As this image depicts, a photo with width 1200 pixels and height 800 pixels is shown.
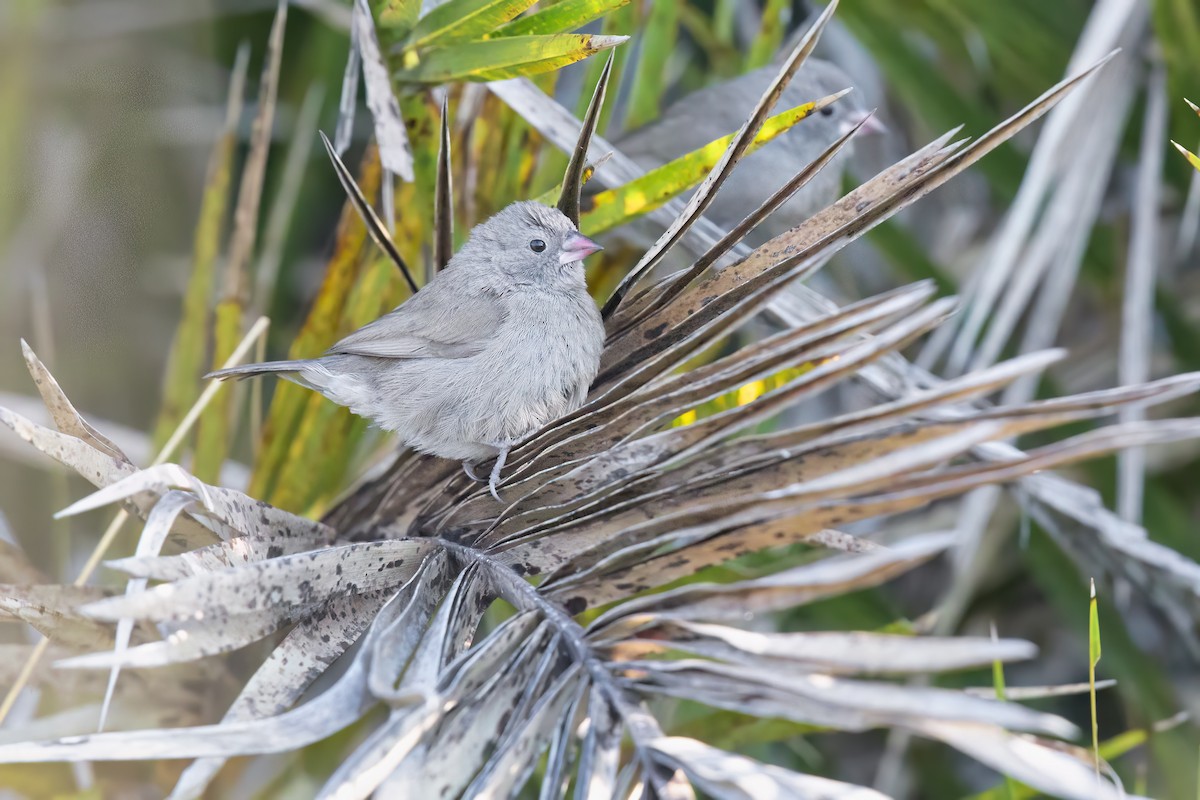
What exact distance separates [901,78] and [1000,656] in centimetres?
199

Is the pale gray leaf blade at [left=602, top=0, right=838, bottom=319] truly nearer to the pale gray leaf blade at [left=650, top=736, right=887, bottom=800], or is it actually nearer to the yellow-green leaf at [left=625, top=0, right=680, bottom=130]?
the pale gray leaf blade at [left=650, top=736, right=887, bottom=800]

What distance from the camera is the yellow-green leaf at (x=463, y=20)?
4.58 feet

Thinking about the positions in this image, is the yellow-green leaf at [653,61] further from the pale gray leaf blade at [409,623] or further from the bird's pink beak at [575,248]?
the pale gray leaf blade at [409,623]

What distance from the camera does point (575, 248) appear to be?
1.78 m

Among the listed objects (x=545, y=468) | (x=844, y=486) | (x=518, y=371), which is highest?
(x=518, y=371)

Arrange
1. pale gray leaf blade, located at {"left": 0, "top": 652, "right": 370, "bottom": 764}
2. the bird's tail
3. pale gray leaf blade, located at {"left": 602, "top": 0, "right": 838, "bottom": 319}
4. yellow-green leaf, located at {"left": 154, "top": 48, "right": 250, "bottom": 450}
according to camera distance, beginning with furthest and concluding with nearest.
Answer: yellow-green leaf, located at {"left": 154, "top": 48, "right": 250, "bottom": 450}
the bird's tail
pale gray leaf blade, located at {"left": 602, "top": 0, "right": 838, "bottom": 319}
pale gray leaf blade, located at {"left": 0, "top": 652, "right": 370, "bottom": 764}

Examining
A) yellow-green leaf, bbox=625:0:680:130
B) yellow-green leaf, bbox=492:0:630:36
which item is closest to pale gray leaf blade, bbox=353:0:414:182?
yellow-green leaf, bbox=492:0:630:36

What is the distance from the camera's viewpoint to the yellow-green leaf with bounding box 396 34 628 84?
1.29 m

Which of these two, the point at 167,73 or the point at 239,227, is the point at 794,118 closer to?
the point at 239,227

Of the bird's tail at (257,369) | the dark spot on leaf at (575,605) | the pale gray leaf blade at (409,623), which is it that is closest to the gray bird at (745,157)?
the bird's tail at (257,369)

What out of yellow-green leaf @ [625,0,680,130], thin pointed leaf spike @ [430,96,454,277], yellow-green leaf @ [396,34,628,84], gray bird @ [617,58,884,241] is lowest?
thin pointed leaf spike @ [430,96,454,277]

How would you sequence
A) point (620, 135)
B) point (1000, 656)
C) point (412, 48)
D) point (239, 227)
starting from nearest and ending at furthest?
point (1000, 656) → point (412, 48) → point (239, 227) → point (620, 135)

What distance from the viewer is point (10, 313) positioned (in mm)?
2977

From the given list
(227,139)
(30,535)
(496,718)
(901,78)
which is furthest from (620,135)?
(30,535)
